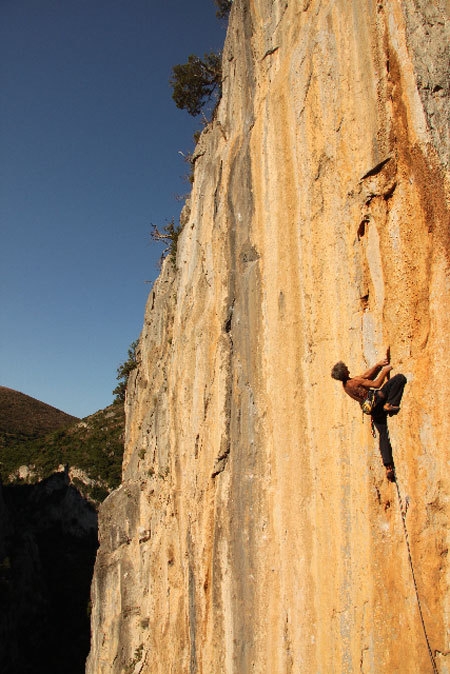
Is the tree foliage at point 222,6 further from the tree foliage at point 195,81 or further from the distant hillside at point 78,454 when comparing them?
the distant hillside at point 78,454

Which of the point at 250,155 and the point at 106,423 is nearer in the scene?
the point at 250,155

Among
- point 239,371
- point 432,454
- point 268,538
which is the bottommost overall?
point 268,538

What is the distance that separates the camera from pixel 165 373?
49.8ft

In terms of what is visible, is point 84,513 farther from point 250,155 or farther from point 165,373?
point 250,155

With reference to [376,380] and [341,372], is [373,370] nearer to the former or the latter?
[376,380]

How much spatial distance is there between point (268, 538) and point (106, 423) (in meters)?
42.6

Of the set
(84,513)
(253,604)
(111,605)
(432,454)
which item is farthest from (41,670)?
(432,454)

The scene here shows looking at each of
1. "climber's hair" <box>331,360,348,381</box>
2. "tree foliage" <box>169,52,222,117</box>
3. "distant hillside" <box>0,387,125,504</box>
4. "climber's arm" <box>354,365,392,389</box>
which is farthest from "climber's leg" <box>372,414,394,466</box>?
"distant hillside" <box>0,387,125,504</box>

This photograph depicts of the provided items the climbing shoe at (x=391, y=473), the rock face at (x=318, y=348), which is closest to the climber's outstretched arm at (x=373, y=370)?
the rock face at (x=318, y=348)

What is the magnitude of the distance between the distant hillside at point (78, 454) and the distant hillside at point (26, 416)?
115 inches

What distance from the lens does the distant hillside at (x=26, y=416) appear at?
56.2 metres

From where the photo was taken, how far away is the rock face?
17.5ft

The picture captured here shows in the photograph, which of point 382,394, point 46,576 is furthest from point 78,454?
point 382,394

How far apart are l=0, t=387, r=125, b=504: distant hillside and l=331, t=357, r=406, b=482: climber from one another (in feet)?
130
